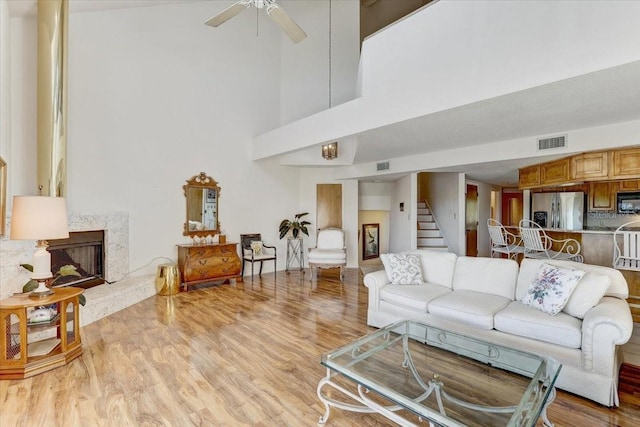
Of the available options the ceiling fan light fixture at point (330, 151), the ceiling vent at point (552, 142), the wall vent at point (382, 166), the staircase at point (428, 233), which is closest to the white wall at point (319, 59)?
the ceiling fan light fixture at point (330, 151)

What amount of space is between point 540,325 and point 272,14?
368 centimetres

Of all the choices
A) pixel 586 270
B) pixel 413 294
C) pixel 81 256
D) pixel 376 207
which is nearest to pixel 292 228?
pixel 376 207

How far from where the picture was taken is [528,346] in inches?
94.7

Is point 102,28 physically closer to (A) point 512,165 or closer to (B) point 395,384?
(B) point 395,384

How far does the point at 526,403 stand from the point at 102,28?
20.5 feet

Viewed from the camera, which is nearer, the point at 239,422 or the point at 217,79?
the point at 239,422

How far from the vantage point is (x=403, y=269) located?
137 inches

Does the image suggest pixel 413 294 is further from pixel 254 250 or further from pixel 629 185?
pixel 629 185

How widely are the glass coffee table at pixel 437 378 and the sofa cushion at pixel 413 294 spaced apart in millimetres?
550

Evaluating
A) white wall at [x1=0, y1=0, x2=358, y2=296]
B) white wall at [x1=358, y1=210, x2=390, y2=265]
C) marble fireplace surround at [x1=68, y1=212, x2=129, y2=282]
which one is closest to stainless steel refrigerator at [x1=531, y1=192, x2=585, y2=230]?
white wall at [x1=358, y1=210, x2=390, y2=265]

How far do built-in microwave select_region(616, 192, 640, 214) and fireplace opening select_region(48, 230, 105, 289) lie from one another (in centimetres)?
850

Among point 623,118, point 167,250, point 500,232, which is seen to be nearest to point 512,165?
point 500,232

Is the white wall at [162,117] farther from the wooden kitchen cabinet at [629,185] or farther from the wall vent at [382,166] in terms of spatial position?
the wooden kitchen cabinet at [629,185]

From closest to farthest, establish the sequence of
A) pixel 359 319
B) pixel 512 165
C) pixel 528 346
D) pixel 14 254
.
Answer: pixel 528 346, pixel 14 254, pixel 359 319, pixel 512 165
